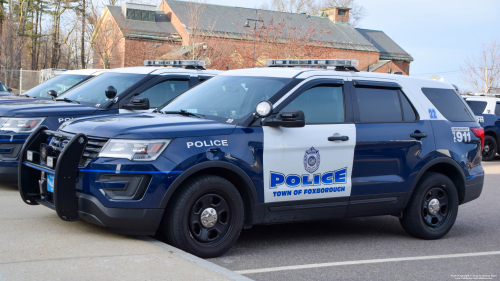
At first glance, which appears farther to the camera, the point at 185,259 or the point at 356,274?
the point at 356,274

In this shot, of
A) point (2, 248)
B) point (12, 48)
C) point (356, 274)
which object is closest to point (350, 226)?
point (356, 274)

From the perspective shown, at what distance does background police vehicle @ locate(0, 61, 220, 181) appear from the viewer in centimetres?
766

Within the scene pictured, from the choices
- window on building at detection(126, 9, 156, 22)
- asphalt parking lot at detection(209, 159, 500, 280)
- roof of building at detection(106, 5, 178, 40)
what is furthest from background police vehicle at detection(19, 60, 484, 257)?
window on building at detection(126, 9, 156, 22)

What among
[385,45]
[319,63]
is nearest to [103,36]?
[319,63]

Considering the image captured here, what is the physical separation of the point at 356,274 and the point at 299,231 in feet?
5.68

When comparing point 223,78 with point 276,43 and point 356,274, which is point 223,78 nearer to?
point 356,274

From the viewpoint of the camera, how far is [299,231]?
6750mm

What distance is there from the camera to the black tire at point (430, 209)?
21.3 ft

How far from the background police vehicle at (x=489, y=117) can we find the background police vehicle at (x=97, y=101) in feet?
36.3

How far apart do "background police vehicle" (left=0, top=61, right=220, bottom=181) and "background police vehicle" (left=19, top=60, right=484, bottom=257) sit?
1.87 metres

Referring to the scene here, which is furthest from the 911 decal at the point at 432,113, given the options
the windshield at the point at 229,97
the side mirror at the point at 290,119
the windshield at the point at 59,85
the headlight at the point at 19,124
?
the windshield at the point at 59,85

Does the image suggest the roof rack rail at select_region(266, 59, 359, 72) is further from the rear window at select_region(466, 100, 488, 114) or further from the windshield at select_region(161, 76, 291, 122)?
the rear window at select_region(466, 100, 488, 114)

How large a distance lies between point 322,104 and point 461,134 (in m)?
2.12

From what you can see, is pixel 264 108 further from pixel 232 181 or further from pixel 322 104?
pixel 322 104
